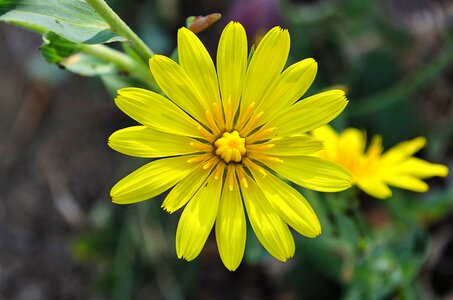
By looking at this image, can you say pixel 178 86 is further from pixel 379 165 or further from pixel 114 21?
pixel 379 165

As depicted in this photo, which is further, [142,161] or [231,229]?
[142,161]

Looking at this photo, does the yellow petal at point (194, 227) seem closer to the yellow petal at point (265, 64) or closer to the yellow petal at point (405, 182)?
the yellow petal at point (265, 64)

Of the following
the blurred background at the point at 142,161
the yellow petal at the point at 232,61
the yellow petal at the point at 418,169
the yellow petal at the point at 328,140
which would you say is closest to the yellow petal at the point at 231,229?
the yellow petal at the point at 232,61

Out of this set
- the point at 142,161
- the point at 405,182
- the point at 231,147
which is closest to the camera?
the point at 231,147

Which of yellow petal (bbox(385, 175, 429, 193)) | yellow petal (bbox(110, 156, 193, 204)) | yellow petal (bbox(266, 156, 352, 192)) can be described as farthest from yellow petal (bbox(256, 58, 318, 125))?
yellow petal (bbox(385, 175, 429, 193))

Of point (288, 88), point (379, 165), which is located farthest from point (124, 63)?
point (379, 165)

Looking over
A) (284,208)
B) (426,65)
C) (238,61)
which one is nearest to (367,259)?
(284,208)

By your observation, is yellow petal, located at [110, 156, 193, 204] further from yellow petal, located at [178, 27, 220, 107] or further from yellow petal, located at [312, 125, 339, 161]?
yellow petal, located at [312, 125, 339, 161]
